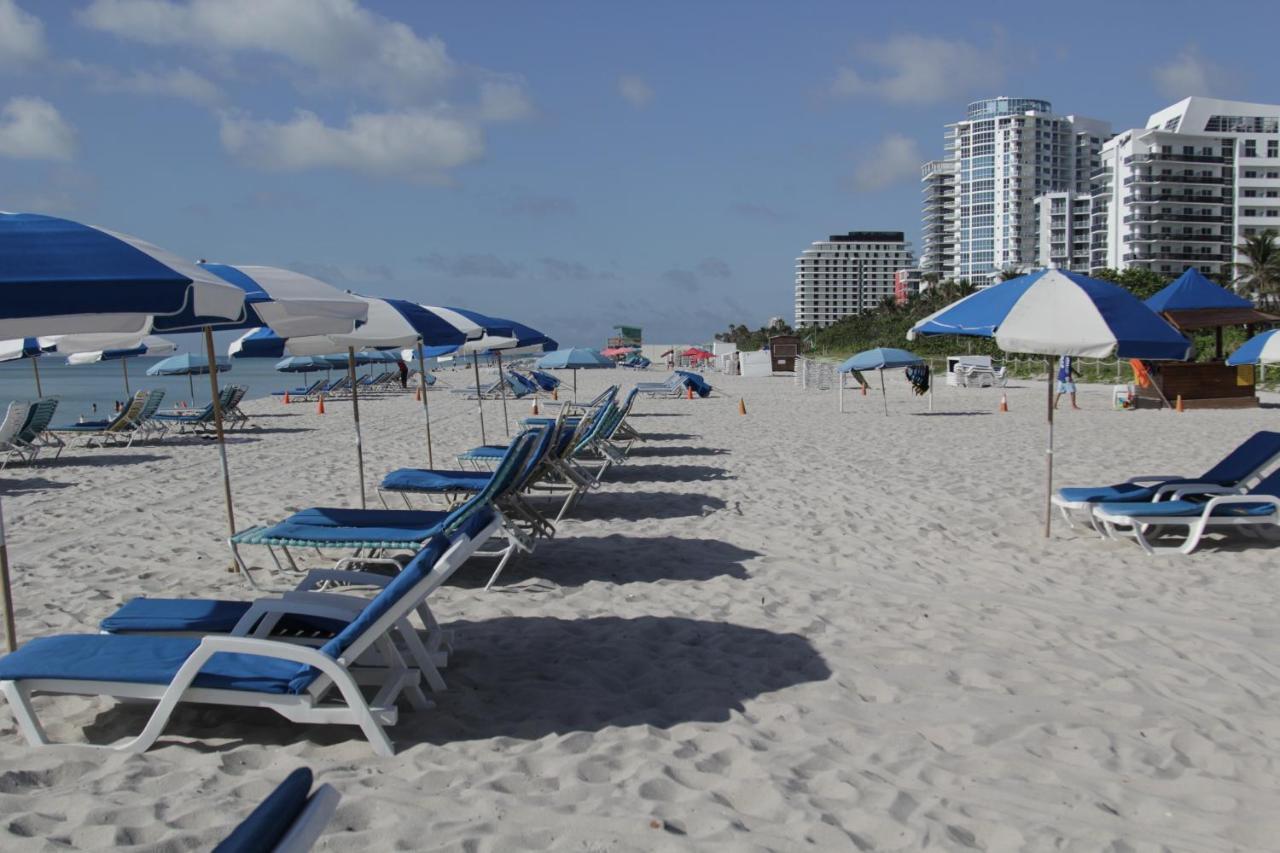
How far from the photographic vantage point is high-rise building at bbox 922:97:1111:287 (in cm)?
12256

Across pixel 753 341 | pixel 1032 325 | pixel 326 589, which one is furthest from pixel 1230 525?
pixel 753 341

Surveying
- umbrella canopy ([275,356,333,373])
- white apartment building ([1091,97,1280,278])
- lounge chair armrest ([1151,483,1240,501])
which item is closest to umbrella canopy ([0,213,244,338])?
lounge chair armrest ([1151,483,1240,501])

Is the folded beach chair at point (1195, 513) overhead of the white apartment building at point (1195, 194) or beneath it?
beneath

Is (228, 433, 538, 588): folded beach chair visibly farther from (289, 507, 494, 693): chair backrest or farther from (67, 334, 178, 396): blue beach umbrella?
(67, 334, 178, 396): blue beach umbrella

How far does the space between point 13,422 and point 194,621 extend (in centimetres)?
1060

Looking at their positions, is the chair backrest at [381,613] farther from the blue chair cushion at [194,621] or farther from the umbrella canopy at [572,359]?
the umbrella canopy at [572,359]

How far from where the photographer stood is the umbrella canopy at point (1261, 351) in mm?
12688

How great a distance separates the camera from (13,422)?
1306cm

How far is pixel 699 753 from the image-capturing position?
Answer: 366 cm

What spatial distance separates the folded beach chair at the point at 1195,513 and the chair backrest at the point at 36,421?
12501 mm

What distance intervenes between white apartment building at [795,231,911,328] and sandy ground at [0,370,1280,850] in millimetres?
181329

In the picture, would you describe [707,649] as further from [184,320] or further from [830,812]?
[184,320]

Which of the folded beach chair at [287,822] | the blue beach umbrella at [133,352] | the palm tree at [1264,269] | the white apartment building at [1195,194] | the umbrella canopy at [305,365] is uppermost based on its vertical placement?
the white apartment building at [1195,194]

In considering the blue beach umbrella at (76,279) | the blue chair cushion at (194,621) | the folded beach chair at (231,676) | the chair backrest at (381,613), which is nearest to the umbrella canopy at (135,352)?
the blue chair cushion at (194,621)
